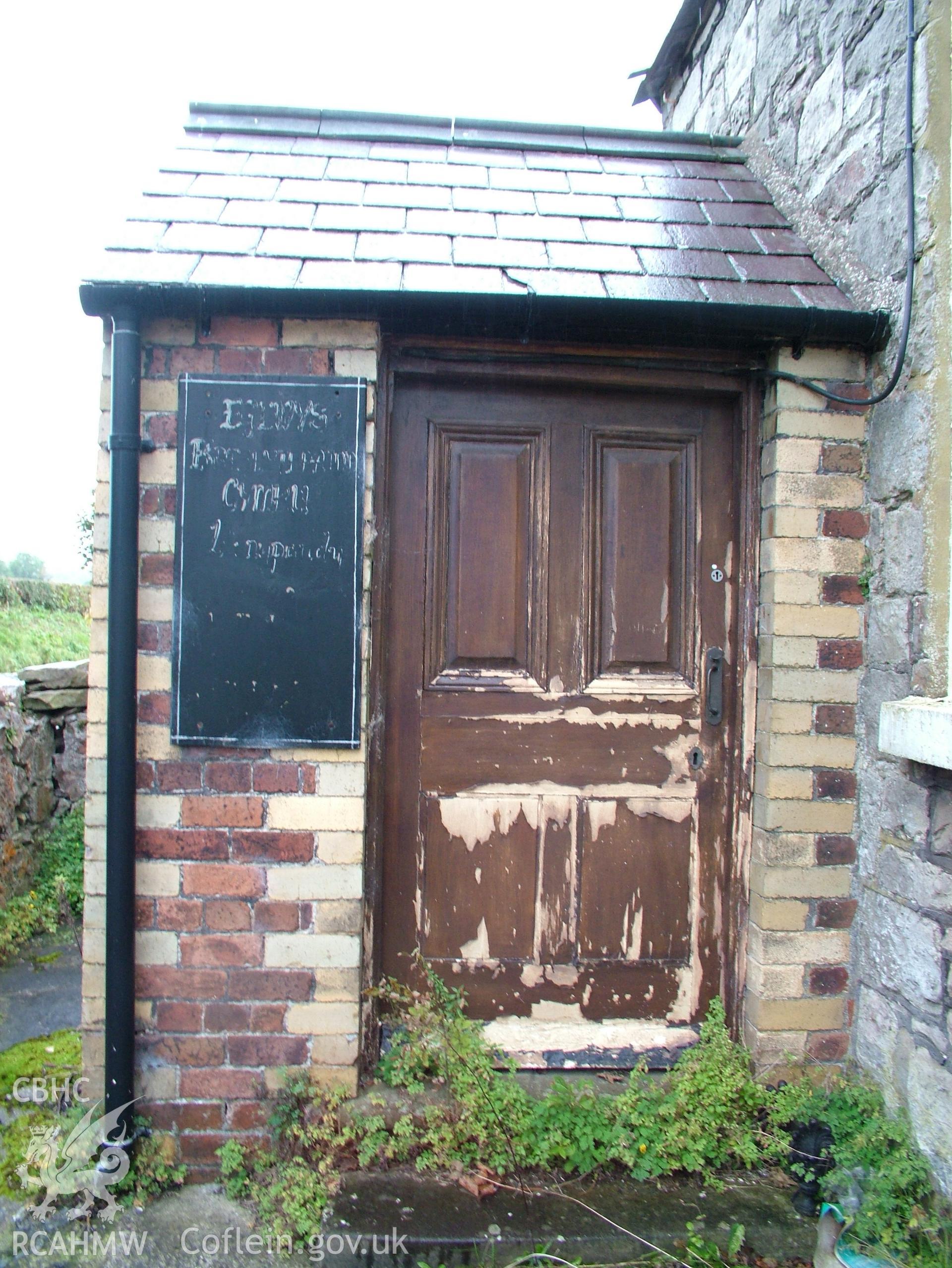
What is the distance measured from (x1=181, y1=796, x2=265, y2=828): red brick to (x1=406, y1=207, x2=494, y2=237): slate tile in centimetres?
200

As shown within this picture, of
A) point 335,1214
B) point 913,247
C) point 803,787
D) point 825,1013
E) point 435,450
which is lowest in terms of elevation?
point 335,1214

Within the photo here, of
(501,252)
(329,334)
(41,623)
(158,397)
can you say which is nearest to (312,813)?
(158,397)

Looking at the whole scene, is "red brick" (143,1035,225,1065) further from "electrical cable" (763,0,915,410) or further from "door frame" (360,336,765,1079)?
"electrical cable" (763,0,915,410)

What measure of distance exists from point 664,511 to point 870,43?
1.68 meters

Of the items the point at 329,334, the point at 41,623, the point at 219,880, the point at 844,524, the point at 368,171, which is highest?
the point at 368,171

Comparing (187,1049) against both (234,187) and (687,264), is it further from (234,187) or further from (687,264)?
(687,264)

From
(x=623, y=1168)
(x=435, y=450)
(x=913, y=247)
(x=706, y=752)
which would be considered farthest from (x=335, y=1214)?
(x=913, y=247)

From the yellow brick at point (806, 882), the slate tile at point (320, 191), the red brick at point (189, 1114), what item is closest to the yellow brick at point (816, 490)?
the yellow brick at point (806, 882)

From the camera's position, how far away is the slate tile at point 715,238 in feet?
9.07

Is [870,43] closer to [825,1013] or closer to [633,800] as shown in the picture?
[633,800]

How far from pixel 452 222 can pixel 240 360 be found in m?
0.93

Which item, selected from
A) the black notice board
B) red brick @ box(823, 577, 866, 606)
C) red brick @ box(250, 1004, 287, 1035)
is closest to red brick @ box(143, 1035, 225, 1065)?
red brick @ box(250, 1004, 287, 1035)

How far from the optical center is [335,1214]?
220cm

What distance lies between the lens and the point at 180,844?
2.47 meters
